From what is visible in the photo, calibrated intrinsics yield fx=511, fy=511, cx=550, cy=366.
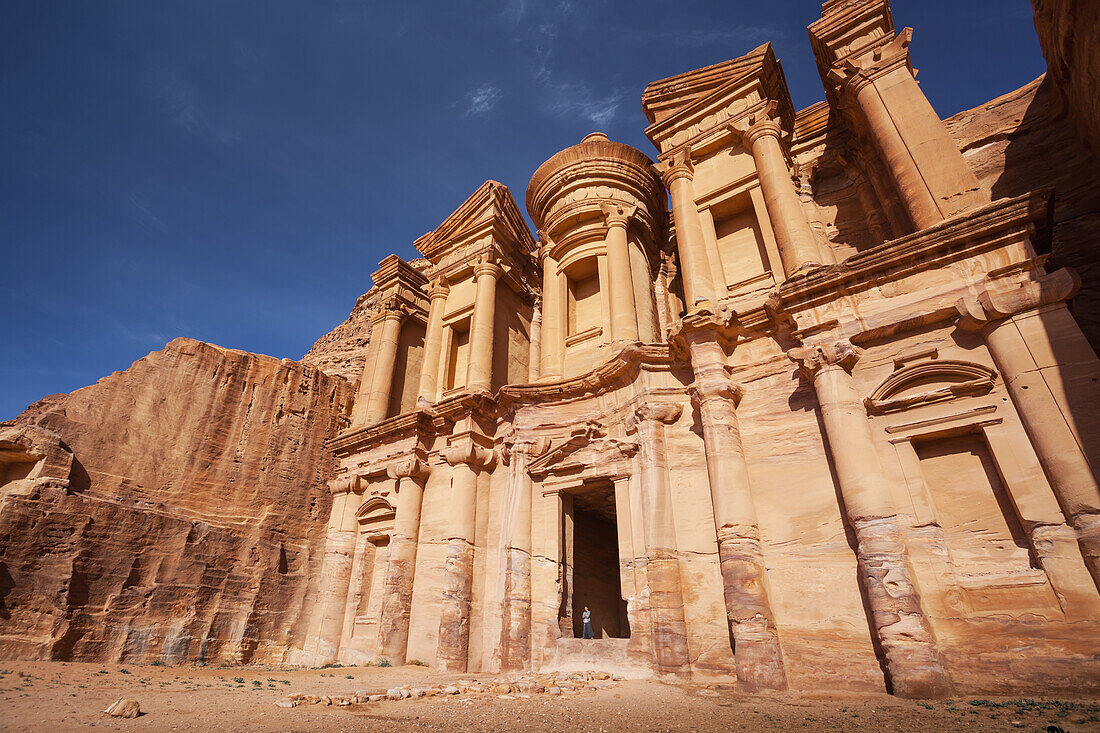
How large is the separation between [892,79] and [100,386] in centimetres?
2220

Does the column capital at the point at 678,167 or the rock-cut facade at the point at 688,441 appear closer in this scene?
the rock-cut facade at the point at 688,441

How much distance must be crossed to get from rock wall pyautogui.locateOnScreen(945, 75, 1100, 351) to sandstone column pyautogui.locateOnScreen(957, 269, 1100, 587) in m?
1.50

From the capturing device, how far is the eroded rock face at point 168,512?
11.8m

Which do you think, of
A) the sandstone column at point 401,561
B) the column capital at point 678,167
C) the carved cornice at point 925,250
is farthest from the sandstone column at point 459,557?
the column capital at point 678,167

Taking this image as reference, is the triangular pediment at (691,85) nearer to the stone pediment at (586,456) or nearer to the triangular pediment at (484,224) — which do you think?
the triangular pediment at (484,224)

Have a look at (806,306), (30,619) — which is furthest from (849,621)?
(30,619)

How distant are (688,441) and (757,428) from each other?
1.51 m

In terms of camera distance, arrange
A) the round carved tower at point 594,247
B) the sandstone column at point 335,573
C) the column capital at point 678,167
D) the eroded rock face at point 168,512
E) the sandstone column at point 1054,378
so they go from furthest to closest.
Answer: the round carved tower at point 594,247, the sandstone column at point 335,573, the column capital at point 678,167, the eroded rock face at point 168,512, the sandstone column at point 1054,378

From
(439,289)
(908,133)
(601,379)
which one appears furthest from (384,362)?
(908,133)

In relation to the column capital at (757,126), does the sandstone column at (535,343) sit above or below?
below

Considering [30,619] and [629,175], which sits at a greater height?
[629,175]

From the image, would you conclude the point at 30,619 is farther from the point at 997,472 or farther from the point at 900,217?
the point at 900,217

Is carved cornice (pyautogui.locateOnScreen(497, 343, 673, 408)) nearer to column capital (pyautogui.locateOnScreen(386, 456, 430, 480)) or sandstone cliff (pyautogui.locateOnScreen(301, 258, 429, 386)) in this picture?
column capital (pyautogui.locateOnScreen(386, 456, 430, 480))

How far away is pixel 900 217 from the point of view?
12.3 metres
